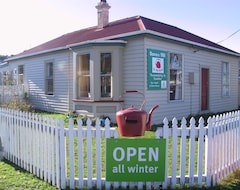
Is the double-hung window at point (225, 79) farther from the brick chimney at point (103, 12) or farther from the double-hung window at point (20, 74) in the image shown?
the double-hung window at point (20, 74)

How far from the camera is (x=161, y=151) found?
3.86 metres

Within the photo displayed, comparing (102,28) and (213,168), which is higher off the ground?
(102,28)

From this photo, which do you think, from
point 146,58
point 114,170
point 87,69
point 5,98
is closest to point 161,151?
point 114,170

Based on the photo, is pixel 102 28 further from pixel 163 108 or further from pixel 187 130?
Result: pixel 187 130

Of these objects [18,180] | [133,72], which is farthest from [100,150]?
[133,72]

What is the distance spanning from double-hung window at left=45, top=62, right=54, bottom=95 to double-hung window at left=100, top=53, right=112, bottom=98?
5244mm

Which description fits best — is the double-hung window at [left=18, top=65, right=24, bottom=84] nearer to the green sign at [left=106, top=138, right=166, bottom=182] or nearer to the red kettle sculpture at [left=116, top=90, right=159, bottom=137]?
the red kettle sculpture at [left=116, top=90, right=159, bottom=137]

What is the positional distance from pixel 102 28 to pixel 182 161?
10710 millimetres

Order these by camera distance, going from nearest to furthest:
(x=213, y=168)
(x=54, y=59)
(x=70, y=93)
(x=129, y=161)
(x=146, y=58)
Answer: (x=129, y=161), (x=213, y=168), (x=146, y=58), (x=70, y=93), (x=54, y=59)

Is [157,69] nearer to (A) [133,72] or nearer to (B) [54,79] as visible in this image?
(A) [133,72]

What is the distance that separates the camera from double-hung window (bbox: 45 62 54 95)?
14781 millimetres

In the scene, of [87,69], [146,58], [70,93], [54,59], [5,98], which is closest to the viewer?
[146,58]

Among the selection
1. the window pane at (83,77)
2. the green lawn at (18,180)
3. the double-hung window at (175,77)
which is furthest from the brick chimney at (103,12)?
the green lawn at (18,180)

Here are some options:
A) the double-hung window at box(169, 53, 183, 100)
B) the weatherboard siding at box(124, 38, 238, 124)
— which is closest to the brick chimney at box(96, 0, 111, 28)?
the weatherboard siding at box(124, 38, 238, 124)
